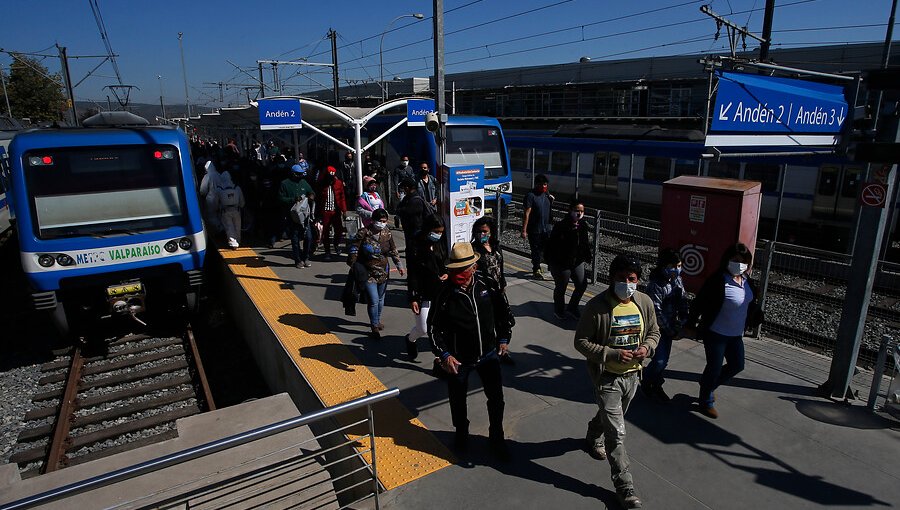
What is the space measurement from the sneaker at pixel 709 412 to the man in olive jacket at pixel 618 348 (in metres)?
1.39

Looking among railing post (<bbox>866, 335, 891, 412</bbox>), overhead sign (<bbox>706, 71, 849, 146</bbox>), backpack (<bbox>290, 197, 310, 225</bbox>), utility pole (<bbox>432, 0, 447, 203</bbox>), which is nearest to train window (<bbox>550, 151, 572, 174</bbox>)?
backpack (<bbox>290, 197, 310, 225</bbox>)

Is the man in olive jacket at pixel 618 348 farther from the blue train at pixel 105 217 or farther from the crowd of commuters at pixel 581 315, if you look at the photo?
the blue train at pixel 105 217

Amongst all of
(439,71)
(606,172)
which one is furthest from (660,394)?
(606,172)

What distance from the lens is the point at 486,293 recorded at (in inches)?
162

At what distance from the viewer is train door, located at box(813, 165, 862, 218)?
13.5 metres

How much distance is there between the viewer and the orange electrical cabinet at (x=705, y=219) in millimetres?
6133

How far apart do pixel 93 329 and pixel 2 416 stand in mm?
2668

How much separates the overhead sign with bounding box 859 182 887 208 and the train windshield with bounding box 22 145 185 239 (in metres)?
8.05

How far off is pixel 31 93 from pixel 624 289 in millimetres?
52077

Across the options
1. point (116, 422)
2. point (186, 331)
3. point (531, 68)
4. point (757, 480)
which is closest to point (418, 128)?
point (186, 331)

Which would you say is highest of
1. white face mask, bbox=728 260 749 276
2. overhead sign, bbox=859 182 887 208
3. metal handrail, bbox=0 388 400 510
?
overhead sign, bbox=859 182 887 208

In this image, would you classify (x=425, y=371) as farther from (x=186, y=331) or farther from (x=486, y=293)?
(x=186, y=331)

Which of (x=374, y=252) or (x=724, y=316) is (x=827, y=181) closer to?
(x=724, y=316)

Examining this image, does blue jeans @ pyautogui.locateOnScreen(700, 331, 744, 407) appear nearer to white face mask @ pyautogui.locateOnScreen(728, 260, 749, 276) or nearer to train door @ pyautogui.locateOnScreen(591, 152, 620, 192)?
white face mask @ pyautogui.locateOnScreen(728, 260, 749, 276)
